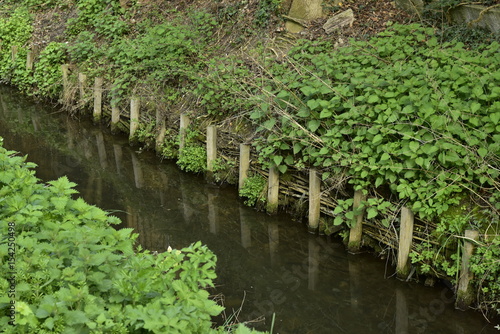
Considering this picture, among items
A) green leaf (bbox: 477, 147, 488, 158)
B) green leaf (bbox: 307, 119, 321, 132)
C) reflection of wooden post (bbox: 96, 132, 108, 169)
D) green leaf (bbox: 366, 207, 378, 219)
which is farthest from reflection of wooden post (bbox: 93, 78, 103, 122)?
green leaf (bbox: 477, 147, 488, 158)

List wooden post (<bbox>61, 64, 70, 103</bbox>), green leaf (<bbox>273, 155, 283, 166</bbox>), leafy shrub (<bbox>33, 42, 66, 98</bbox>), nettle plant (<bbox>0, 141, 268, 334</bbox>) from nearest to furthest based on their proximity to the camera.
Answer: nettle plant (<bbox>0, 141, 268, 334</bbox>) < green leaf (<bbox>273, 155, 283, 166</bbox>) < wooden post (<bbox>61, 64, 70, 103</bbox>) < leafy shrub (<bbox>33, 42, 66, 98</bbox>)

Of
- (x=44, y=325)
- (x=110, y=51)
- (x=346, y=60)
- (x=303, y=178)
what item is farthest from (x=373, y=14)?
(x=44, y=325)

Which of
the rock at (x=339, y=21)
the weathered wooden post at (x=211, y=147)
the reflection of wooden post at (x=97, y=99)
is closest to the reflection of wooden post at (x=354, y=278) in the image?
the weathered wooden post at (x=211, y=147)

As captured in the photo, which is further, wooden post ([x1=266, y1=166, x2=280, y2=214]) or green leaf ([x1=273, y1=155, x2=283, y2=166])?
wooden post ([x1=266, y1=166, x2=280, y2=214])

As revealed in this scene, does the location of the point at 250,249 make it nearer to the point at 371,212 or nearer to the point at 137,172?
the point at 371,212

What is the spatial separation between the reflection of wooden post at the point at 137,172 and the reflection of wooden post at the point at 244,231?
7.14 feet

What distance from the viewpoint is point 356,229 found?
29.4 ft

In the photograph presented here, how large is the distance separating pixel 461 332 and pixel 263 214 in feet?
12.5

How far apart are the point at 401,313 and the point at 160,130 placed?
619 cm

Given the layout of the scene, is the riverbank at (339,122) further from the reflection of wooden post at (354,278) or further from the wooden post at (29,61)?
the wooden post at (29,61)

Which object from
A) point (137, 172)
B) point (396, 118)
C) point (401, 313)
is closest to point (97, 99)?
point (137, 172)

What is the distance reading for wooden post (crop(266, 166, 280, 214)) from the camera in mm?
9894

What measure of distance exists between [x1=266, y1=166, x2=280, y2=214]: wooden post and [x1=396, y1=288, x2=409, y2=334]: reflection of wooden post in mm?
2576

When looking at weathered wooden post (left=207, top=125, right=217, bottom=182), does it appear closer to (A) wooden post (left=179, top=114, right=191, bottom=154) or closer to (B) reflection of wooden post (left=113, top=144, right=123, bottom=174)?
(A) wooden post (left=179, top=114, right=191, bottom=154)
